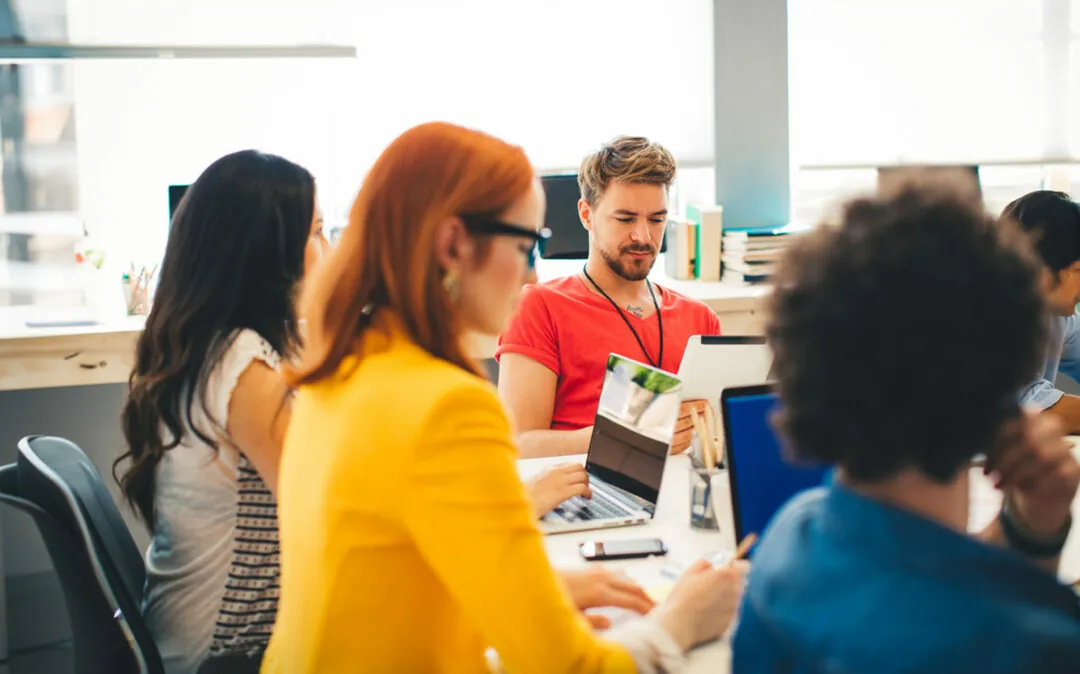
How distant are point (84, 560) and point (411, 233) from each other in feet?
2.42

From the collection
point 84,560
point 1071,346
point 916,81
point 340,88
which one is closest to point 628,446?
point 84,560

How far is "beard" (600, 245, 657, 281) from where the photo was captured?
2.40 meters

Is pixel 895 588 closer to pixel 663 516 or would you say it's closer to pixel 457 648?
pixel 457 648

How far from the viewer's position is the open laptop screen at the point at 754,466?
1479mm

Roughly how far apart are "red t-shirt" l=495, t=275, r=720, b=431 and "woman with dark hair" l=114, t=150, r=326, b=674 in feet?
2.73

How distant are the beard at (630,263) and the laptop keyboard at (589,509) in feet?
2.64

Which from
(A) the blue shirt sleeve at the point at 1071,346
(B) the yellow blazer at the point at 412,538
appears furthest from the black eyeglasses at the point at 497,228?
(A) the blue shirt sleeve at the point at 1071,346

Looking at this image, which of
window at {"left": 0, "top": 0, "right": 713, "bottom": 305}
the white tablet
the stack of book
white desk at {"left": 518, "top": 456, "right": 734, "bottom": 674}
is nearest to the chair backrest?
white desk at {"left": 518, "top": 456, "right": 734, "bottom": 674}

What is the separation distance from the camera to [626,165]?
244 cm

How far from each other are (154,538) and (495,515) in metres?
0.90

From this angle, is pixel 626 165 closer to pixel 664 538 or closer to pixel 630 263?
pixel 630 263

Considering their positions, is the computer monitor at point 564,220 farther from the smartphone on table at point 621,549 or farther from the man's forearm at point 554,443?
the smartphone on table at point 621,549

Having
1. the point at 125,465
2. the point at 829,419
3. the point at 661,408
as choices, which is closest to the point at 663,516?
the point at 661,408

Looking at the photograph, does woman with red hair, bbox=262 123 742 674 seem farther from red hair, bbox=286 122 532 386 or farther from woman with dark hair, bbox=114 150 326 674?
woman with dark hair, bbox=114 150 326 674
